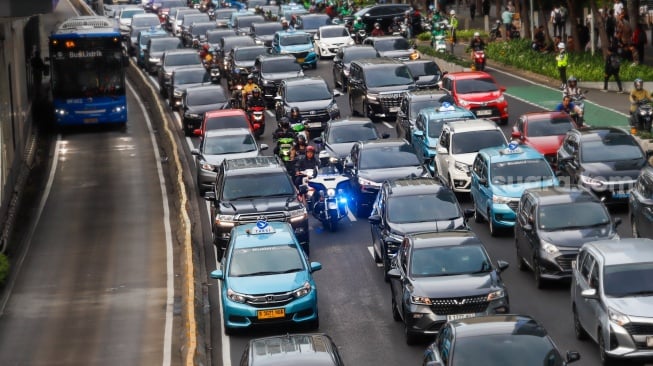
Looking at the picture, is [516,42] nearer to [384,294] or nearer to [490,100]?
[490,100]

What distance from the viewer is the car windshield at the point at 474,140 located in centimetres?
3341

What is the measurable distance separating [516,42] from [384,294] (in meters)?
37.3

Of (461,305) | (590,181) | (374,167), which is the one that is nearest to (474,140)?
(374,167)

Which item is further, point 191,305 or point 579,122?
point 579,122

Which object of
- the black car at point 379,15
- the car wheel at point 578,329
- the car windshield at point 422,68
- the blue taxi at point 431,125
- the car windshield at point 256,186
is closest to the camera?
the car wheel at point 578,329

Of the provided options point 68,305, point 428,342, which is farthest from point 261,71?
point 428,342

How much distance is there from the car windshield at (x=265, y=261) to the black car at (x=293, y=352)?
591 cm

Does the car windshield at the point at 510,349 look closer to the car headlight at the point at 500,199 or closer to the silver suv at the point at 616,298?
the silver suv at the point at 616,298

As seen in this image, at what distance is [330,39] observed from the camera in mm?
63719

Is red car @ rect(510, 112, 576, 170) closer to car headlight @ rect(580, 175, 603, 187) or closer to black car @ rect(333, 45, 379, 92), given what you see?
car headlight @ rect(580, 175, 603, 187)

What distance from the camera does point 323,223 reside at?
3120 centimetres

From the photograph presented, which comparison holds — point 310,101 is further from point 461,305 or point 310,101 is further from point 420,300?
point 461,305

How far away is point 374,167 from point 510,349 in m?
15.9

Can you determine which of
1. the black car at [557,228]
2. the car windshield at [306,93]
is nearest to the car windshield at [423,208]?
the black car at [557,228]
